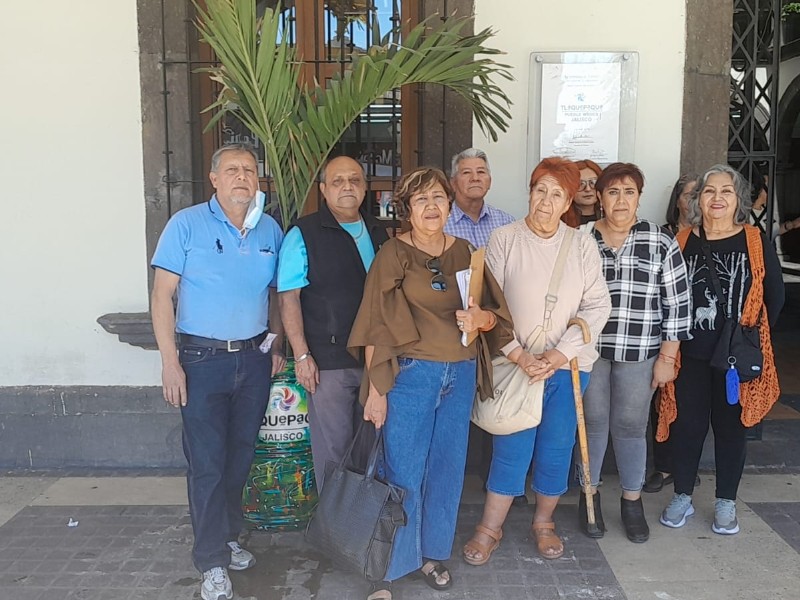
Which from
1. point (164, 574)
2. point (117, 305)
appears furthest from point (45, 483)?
point (164, 574)

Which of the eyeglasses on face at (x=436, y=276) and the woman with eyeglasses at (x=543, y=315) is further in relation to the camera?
the woman with eyeglasses at (x=543, y=315)

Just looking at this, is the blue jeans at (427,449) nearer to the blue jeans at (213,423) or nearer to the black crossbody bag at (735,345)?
the blue jeans at (213,423)

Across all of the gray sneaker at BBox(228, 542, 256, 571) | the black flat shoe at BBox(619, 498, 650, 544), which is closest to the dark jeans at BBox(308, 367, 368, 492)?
the gray sneaker at BBox(228, 542, 256, 571)

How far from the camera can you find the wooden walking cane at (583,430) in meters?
3.16

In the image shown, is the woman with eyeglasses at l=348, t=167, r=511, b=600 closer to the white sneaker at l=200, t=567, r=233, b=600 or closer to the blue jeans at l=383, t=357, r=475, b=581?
the blue jeans at l=383, t=357, r=475, b=581

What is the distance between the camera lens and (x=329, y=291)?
317 centimetres

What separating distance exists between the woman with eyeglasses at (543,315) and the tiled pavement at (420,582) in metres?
0.22

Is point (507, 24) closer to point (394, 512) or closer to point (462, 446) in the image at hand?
point (462, 446)

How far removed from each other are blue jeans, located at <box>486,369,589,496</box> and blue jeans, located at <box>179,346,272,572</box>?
1.15 metres

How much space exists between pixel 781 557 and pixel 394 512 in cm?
191

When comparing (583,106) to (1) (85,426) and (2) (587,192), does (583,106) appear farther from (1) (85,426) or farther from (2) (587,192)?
(1) (85,426)

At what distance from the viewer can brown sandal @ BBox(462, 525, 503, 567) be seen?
3316 millimetres

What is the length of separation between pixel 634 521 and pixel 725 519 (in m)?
0.47

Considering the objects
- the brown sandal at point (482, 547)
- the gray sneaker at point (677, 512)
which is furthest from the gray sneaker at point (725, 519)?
the brown sandal at point (482, 547)
